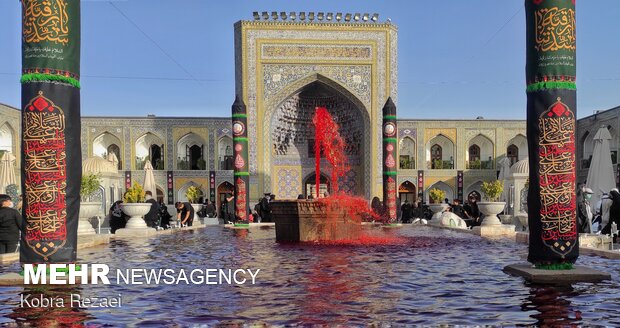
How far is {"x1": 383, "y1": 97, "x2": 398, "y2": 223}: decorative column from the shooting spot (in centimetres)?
1608

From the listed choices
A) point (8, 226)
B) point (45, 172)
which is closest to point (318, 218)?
point (8, 226)

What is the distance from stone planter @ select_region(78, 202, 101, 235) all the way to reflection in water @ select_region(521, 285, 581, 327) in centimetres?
739

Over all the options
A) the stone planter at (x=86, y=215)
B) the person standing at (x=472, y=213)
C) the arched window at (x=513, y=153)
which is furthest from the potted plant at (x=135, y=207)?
the arched window at (x=513, y=153)

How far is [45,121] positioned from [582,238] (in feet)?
22.9

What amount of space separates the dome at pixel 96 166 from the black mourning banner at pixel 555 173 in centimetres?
1656

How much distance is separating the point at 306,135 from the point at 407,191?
219 inches

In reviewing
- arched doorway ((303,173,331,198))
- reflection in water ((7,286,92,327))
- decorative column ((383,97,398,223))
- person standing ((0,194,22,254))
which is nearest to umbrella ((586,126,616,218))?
decorative column ((383,97,398,223))

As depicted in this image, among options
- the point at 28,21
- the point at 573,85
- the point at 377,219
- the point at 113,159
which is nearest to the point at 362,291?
the point at 573,85

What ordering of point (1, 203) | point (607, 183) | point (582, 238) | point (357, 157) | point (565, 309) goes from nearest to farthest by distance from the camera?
point (565, 309) → point (1, 203) → point (582, 238) → point (607, 183) → point (357, 157)

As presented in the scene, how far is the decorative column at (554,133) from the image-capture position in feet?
17.2

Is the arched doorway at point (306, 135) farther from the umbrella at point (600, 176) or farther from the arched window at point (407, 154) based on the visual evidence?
the umbrella at point (600, 176)

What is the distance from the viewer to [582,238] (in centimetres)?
847

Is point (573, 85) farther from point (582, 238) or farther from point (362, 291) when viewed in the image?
point (582, 238)

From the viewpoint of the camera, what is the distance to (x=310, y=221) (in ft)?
30.9
